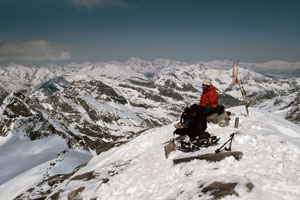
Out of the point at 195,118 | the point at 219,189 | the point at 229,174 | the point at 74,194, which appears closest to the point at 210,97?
the point at 195,118

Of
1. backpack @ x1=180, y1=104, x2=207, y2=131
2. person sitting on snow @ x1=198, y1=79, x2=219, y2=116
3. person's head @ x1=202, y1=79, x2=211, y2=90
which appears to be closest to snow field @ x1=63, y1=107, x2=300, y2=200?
backpack @ x1=180, y1=104, x2=207, y2=131

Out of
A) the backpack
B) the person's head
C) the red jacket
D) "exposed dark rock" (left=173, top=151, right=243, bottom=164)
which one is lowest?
"exposed dark rock" (left=173, top=151, right=243, bottom=164)

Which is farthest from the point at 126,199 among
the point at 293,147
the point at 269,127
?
the point at 269,127

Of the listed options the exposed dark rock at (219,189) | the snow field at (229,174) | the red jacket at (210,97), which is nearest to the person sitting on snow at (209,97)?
the red jacket at (210,97)

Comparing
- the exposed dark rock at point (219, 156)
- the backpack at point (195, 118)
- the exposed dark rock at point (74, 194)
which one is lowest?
the exposed dark rock at point (74, 194)

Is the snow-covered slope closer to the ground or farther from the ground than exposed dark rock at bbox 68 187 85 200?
farther from the ground

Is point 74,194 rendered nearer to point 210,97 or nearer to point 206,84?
point 210,97

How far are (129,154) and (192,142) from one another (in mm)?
7777

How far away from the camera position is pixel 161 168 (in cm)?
1197

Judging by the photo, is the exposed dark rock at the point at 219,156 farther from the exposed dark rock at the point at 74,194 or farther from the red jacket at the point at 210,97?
the exposed dark rock at the point at 74,194

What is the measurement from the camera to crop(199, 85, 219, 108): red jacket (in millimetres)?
15211

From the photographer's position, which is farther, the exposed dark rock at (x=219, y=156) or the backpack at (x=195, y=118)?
the backpack at (x=195, y=118)

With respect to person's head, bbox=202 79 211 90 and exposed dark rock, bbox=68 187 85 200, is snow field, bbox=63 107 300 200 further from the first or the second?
person's head, bbox=202 79 211 90

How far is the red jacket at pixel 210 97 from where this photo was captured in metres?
15.2
